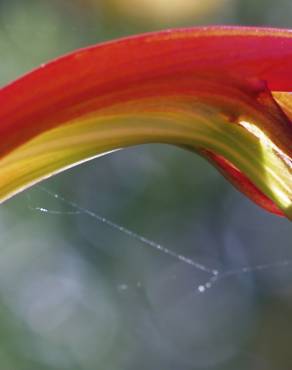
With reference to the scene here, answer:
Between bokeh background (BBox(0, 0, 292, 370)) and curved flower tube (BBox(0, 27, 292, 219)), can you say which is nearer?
curved flower tube (BBox(0, 27, 292, 219))

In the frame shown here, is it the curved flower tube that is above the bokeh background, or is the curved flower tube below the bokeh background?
below

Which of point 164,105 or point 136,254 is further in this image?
point 136,254

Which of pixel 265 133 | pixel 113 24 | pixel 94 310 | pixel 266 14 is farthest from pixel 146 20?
pixel 265 133

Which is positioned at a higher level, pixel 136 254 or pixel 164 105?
pixel 136 254
